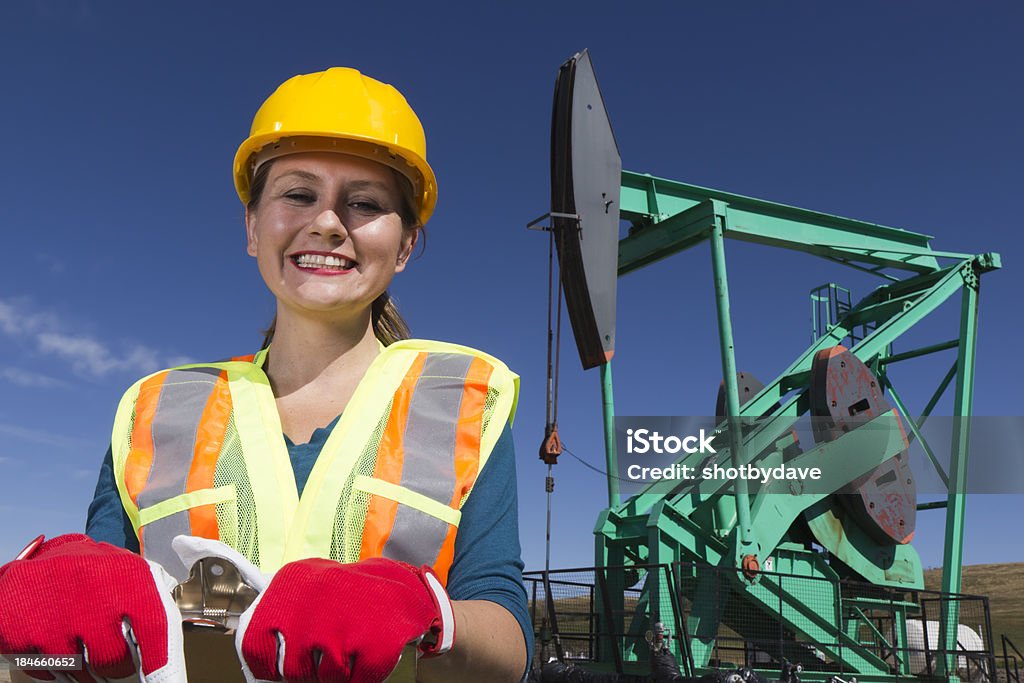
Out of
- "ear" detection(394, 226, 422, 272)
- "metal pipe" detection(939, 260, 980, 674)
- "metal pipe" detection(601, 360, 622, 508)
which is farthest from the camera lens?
"metal pipe" detection(939, 260, 980, 674)

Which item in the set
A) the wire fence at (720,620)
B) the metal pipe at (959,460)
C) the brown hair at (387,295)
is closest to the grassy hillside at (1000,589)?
the metal pipe at (959,460)

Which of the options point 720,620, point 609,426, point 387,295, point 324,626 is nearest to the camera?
point 324,626

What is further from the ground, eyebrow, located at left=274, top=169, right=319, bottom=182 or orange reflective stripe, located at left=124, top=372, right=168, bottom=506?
eyebrow, located at left=274, top=169, right=319, bottom=182

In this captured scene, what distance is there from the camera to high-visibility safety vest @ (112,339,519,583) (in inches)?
60.4

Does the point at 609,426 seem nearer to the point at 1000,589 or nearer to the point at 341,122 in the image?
the point at 341,122

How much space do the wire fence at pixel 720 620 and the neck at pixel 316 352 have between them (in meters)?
7.65

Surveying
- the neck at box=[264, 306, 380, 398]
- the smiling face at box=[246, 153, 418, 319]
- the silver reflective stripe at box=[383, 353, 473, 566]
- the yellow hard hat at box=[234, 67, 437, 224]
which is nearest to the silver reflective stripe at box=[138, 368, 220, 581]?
the neck at box=[264, 306, 380, 398]

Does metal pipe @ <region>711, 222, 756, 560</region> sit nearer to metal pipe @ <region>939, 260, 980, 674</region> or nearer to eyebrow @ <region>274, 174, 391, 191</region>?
metal pipe @ <region>939, 260, 980, 674</region>

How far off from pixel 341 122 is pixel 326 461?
2.05 ft

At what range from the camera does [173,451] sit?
1715 mm

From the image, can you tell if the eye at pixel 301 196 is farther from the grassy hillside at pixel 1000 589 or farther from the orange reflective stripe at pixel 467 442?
the grassy hillside at pixel 1000 589

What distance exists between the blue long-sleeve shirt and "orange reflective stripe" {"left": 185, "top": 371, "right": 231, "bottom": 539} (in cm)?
13

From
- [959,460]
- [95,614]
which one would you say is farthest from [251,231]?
[959,460]

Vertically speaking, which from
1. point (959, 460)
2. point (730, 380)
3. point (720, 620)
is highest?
point (730, 380)
